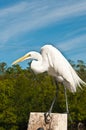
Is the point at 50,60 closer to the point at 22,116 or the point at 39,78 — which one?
the point at 22,116

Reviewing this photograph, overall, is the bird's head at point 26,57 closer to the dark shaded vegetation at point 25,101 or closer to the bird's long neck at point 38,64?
the bird's long neck at point 38,64

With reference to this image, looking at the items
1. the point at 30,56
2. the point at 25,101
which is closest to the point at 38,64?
the point at 30,56

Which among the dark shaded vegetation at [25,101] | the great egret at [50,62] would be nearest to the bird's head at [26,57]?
the great egret at [50,62]

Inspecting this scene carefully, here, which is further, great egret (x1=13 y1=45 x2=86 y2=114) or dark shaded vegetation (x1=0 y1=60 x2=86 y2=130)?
dark shaded vegetation (x1=0 y1=60 x2=86 y2=130)

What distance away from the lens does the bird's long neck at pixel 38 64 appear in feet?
36.9

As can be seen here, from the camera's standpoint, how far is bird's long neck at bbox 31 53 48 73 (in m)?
11.2

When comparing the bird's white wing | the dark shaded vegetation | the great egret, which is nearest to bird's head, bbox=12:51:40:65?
the great egret

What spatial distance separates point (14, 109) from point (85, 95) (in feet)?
18.2

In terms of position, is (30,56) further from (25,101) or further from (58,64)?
(25,101)

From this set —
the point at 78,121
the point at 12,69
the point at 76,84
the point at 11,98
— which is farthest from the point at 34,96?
the point at 76,84

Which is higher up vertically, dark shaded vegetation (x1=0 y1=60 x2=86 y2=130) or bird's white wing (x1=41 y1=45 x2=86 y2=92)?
dark shaded vegetation (x1=0 y1=60 x2=86 y2=130)

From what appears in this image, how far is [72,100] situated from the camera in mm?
38531

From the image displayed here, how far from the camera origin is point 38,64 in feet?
37.1

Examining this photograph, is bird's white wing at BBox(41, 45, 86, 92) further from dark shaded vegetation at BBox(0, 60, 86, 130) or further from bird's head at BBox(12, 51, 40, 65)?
dark shaded vegetation at BBox(0, 60, 86, 130)
